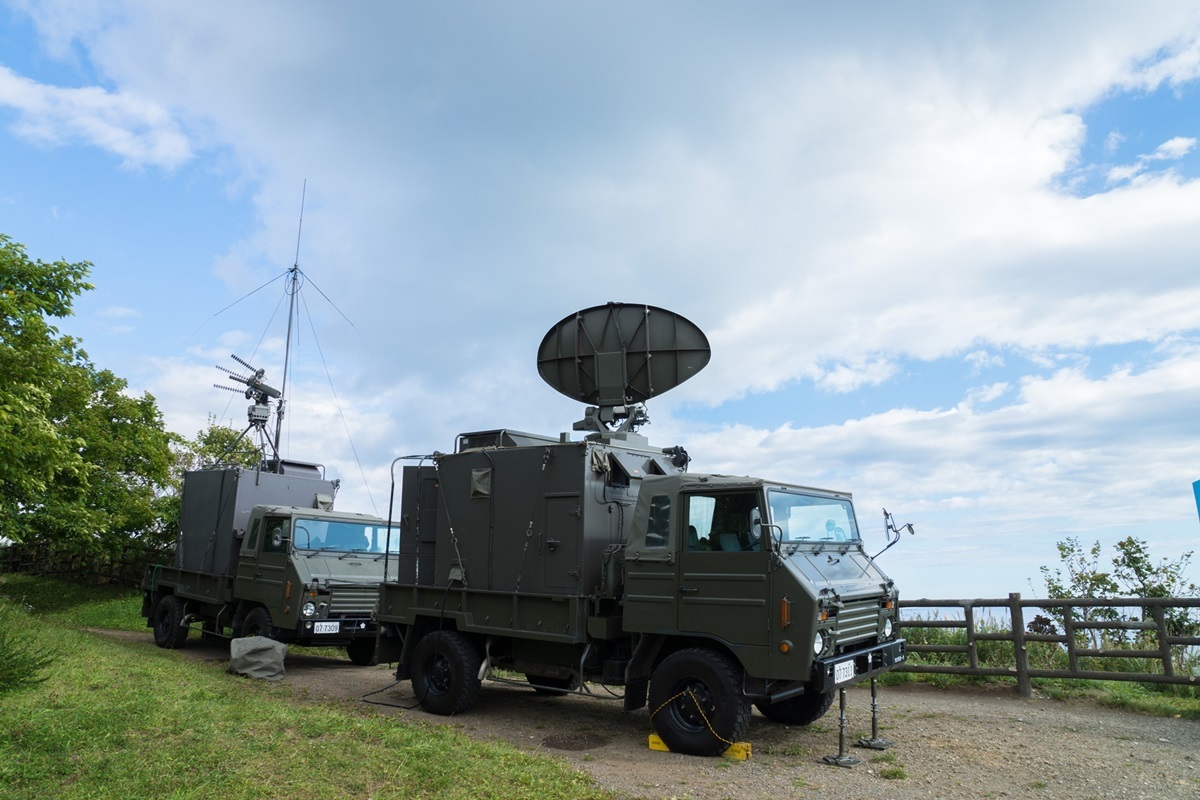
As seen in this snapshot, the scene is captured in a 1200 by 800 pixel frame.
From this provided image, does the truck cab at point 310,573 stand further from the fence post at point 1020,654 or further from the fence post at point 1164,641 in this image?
the fence post at point 1164,641

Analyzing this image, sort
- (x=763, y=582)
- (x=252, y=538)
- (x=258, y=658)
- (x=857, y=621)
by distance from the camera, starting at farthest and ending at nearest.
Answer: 1. (x=252, y=538)
2. (x=258, y=658)
3. (x=857, y=621)
4. (x=763, y=582)

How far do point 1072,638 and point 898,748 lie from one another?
13.6 ft

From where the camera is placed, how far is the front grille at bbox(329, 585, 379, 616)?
1330 cm

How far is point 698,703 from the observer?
800 centimetres

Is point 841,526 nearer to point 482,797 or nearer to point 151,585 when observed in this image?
point 482,797

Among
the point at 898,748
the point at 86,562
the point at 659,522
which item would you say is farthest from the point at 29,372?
the point at 86,562

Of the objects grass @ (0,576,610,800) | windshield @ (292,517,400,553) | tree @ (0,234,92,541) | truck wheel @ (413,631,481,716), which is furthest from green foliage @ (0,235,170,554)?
truck wheel @ (413,631,481,716)

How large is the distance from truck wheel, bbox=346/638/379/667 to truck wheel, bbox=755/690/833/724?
8.09 m

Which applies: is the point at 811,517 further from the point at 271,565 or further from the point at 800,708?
the point at 271,565

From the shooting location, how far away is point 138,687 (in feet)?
30.1

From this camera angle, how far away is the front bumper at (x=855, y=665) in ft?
24.5

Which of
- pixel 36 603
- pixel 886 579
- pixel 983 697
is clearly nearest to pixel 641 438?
pixel 886 579

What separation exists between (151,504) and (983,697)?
70.1ft

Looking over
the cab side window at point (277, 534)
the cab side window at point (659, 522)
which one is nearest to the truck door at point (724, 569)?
the cab side window at point (659, 522)
